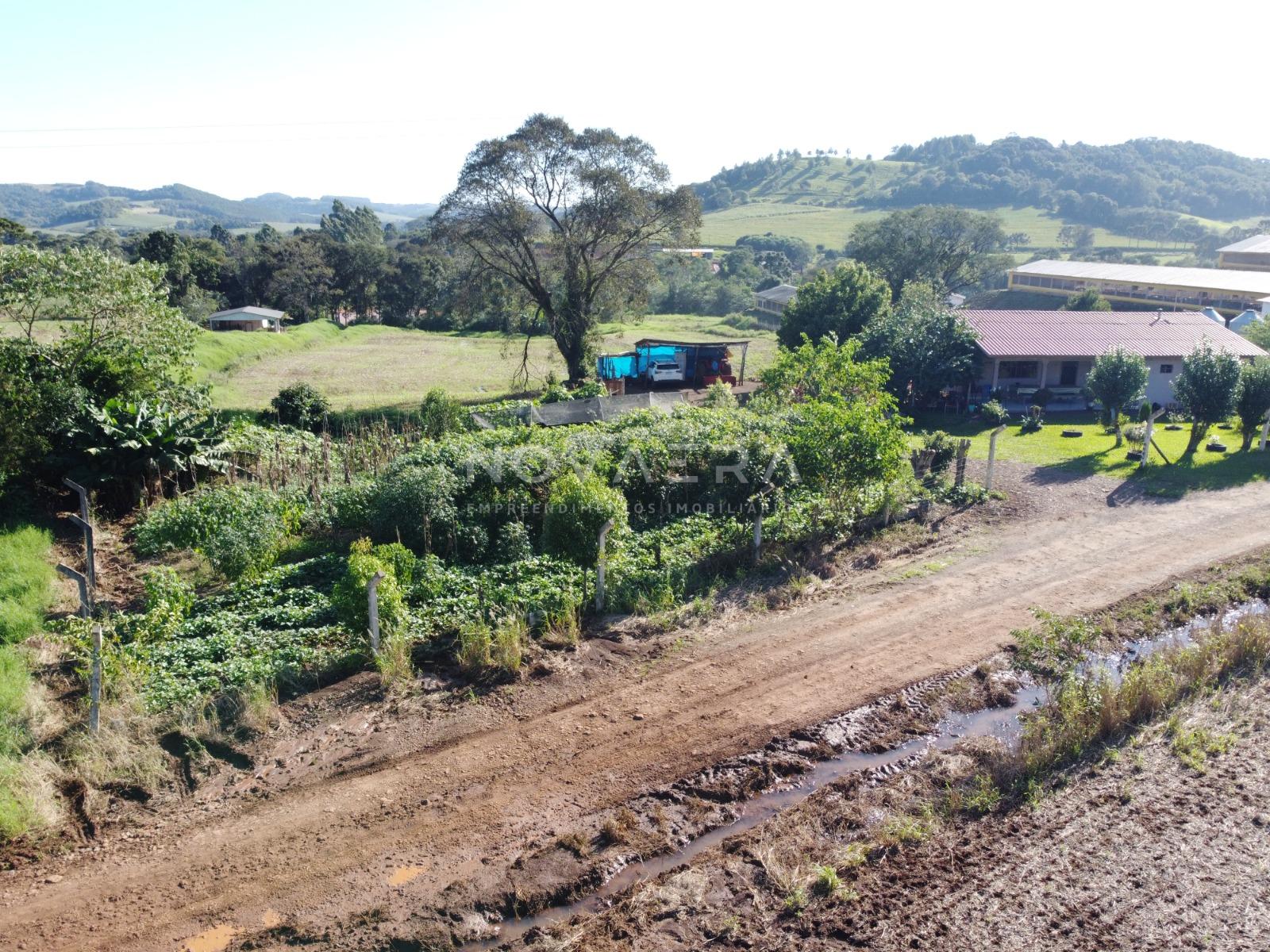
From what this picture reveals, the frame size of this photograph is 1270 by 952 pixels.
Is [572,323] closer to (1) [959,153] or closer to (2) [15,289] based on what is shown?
(2) [15,289]

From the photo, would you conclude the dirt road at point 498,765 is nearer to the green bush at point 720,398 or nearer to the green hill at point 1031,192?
the green bush at point 720,398

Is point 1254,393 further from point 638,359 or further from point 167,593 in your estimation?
point 167,593

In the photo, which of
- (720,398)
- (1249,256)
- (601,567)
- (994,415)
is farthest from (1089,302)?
(601,567)

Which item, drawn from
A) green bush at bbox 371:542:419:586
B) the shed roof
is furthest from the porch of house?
the shed roof

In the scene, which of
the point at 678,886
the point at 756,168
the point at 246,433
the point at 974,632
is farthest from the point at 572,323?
the point at 756,168

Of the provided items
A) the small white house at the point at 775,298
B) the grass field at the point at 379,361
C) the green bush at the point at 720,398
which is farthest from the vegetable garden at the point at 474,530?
the small white house at the point at 775,298
